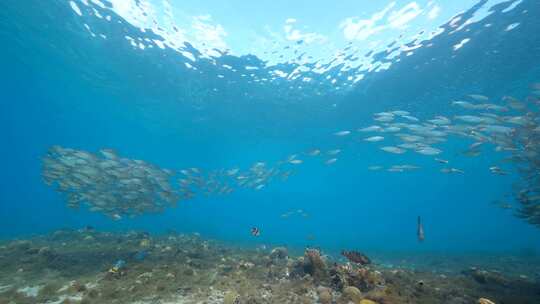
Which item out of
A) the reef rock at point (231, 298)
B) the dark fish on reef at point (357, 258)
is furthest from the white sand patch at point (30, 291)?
the dark fish on reef at point (357, 258)

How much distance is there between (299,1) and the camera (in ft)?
60.8

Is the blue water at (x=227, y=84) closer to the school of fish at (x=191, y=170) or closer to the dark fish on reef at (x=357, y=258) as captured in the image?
the school of fish at (x=191, y=170)

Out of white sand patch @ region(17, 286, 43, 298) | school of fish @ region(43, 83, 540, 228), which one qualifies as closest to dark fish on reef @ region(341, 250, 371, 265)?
school of fish @ region(43, 83, 540, 228)

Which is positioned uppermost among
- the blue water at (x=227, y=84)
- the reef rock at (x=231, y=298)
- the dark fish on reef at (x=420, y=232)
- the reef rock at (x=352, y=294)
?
the blue water at (x=227, y=84)

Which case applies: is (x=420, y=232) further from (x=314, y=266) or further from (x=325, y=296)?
(x=314, y=266)

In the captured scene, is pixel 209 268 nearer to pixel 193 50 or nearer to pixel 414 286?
pixel 414 286

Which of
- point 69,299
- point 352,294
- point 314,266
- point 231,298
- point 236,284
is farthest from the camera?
point 314,266

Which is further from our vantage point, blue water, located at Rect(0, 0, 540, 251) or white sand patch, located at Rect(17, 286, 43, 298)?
blue water, located at Rect(0, 0, 540, 251)

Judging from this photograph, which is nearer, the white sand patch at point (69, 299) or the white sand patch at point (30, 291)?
the white sand patch at point (69, 299)

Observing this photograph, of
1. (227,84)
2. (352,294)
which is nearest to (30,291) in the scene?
(352,294)

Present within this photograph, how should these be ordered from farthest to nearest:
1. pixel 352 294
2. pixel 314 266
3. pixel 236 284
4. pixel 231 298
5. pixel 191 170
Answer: pixel 191 170 → pixel 314 266 → pixel 236 284 → pixel 231 298 → pixel 352 294

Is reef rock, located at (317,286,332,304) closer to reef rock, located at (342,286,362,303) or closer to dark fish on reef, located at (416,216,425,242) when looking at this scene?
reef rock, located at (342,286,362,303)

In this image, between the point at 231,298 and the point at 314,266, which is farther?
the point at 314,266

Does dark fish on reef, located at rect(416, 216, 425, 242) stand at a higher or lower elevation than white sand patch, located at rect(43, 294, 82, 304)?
higher
